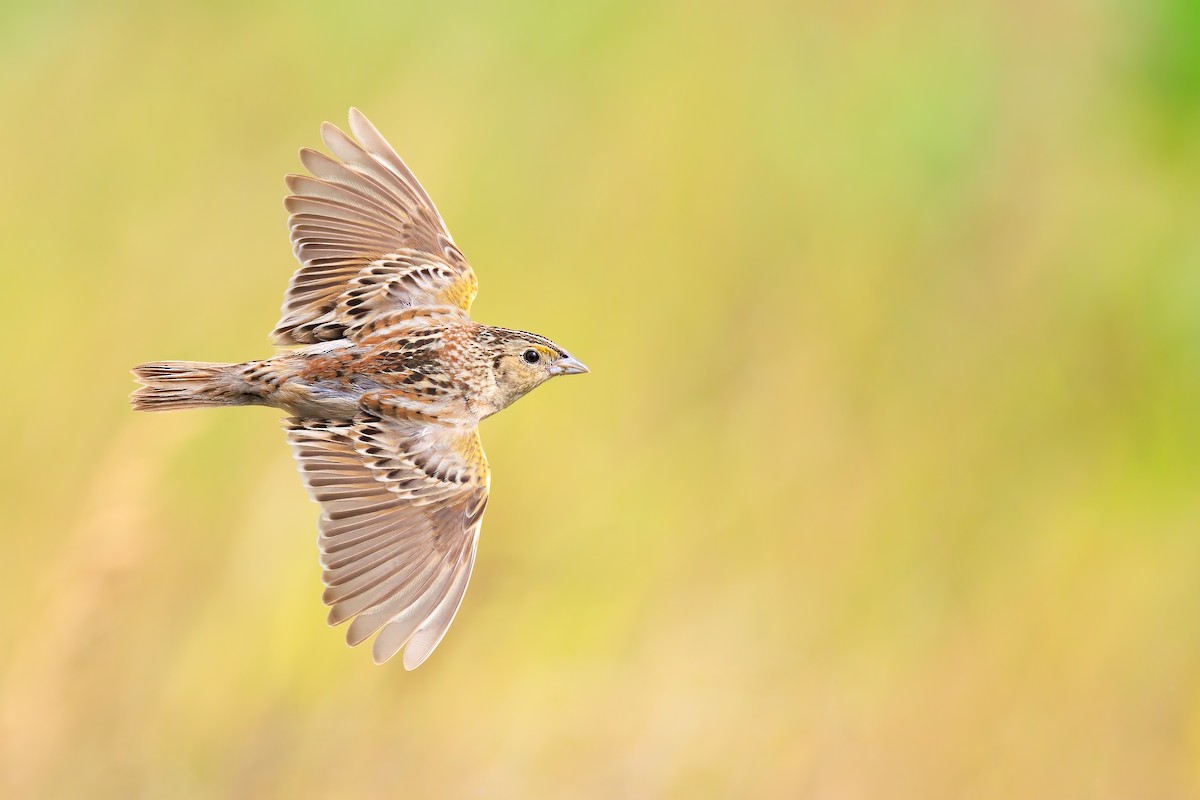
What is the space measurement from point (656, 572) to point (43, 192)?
2.49 meters

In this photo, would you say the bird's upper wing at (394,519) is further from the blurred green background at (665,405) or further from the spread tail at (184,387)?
the blurred green background at (665,405)

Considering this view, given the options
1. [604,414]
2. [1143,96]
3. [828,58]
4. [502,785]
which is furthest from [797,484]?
[1143,96]

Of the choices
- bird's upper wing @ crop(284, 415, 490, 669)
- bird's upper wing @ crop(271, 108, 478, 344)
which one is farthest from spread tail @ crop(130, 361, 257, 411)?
bird's upper wing @ crop(271, 108, 478, 344)

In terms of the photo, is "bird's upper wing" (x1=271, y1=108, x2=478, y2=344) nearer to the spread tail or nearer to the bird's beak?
the spread tail

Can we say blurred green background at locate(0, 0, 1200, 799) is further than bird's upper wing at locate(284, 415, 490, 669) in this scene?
Yes

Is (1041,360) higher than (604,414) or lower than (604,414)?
higher

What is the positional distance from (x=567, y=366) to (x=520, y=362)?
0.15 m

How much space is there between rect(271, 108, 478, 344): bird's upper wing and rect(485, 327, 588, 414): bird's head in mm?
418

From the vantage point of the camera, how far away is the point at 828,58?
6309 mm

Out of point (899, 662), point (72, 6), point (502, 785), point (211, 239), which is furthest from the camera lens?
point (72, 6)

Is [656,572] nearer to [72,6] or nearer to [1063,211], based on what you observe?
[1063,211]

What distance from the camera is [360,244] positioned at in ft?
14.1

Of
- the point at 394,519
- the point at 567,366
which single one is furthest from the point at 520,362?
the point at 394,519

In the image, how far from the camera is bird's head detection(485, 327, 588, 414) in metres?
3.71
